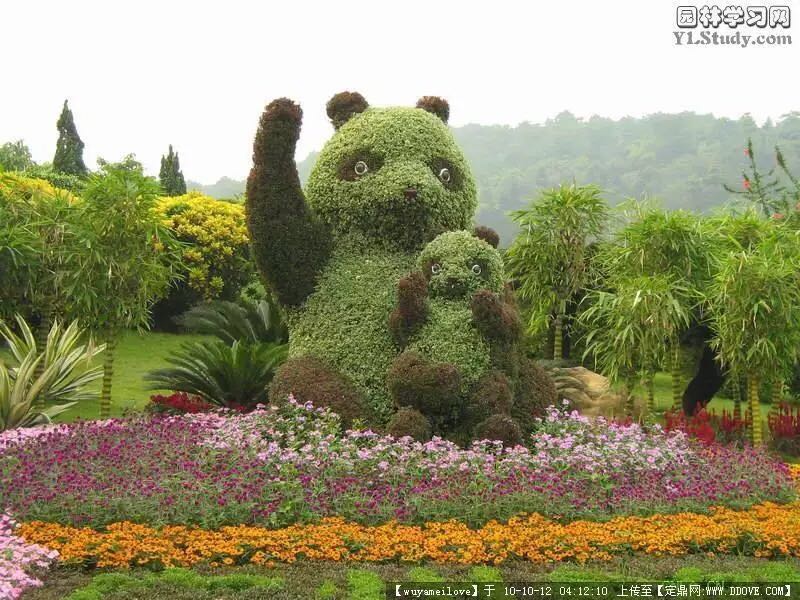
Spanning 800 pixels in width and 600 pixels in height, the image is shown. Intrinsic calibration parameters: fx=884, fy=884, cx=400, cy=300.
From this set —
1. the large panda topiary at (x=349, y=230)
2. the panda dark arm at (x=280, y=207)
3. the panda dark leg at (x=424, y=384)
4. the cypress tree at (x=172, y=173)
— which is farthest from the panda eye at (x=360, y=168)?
the cypress tree at (x=172, y=173)

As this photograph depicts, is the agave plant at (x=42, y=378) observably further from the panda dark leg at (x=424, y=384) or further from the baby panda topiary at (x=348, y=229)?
the panda dark leg at (x=424, y=384)

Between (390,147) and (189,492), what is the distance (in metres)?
4.38

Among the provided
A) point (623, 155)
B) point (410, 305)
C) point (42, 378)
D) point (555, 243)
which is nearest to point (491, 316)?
point (410, 305)

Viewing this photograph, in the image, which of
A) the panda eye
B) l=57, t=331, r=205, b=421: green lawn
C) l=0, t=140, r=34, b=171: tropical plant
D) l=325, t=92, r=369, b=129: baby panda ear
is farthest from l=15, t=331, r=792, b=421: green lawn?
l=0, t=140, r=34, b=171: tropical plant

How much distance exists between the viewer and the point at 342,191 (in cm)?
942

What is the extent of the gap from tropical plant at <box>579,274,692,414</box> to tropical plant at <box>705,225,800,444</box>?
520mm

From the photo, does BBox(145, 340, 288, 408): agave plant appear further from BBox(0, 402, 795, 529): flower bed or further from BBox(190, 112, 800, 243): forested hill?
BBox(190, 112, 800, 243): forested hill

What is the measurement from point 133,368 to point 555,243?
7307 mm

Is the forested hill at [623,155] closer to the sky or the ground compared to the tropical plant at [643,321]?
closer to the sky

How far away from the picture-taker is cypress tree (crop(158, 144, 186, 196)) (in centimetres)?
2925

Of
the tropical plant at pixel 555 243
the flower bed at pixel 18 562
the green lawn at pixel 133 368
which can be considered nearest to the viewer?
the flower bed at pixel 18 562

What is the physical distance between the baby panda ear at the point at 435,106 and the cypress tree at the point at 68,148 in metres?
22.2

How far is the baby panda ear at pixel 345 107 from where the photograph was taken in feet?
32.8

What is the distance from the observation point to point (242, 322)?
505 inches
